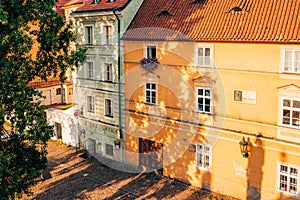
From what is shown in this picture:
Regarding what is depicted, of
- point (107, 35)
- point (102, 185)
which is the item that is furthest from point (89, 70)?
point (102, 185)

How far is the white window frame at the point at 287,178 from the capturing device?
1694 cm

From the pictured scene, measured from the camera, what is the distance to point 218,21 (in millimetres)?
18969

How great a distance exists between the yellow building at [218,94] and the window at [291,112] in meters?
0.04

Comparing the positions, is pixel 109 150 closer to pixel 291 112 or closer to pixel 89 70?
pixel 89 70

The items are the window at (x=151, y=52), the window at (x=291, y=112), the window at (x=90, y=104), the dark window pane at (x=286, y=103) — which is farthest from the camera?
the window at (x=90, y=104)

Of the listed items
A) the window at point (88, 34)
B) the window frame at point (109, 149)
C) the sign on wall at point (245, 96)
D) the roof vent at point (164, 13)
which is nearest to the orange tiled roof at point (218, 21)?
the roof vent at point (164, 13)

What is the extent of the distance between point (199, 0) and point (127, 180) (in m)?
11.2

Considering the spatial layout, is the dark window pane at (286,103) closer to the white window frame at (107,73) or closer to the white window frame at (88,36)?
the white window frame at (107,73)

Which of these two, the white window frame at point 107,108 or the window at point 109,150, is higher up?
the white window frame at point 107,108

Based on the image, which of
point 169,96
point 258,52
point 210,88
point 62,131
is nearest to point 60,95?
point 62,131

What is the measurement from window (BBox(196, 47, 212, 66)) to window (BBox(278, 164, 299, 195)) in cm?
615

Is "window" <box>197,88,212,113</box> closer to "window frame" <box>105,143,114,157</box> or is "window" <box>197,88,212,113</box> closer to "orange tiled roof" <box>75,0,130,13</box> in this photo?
"orange tiled roof" <box>75,0,130,13</box>

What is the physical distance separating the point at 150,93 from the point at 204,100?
3.91 meters

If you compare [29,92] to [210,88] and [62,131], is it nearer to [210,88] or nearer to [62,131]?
[210,88]
